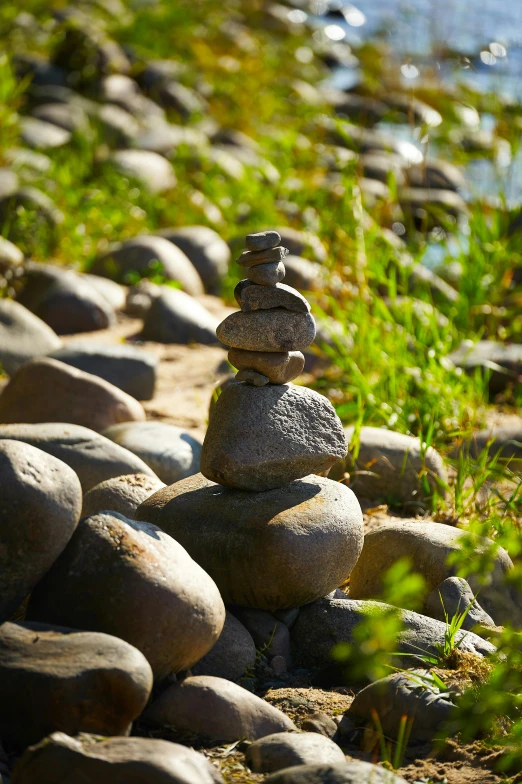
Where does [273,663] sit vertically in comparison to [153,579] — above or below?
below

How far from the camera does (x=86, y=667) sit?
2191 mm

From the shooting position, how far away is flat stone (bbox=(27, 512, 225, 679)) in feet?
7.97

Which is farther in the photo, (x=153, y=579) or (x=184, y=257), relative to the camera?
(x=184, y=257)

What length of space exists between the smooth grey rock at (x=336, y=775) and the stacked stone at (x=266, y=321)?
4.31 feet

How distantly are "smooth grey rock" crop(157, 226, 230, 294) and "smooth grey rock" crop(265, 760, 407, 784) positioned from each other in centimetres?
521

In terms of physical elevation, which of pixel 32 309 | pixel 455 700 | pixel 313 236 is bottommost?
pixel 32 309

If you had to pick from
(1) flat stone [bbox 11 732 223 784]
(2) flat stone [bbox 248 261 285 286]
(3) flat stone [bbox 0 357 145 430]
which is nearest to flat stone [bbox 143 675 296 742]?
(1) flat stone [bbox 11 732 223 784]

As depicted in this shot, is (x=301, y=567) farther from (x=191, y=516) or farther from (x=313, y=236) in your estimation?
(x=313, y=236)

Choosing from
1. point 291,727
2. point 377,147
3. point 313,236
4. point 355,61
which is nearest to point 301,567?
point 291,727

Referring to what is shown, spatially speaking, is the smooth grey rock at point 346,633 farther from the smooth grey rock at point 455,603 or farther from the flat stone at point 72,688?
the flat stone at point 72,688

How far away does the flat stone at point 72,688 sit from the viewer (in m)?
2.19

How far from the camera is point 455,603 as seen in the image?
3.04 m

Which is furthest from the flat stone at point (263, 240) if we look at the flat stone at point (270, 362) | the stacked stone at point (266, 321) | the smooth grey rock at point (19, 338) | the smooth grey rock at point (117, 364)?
the smooth grey rock at point (19, 338)

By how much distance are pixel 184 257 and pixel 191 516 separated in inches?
163
